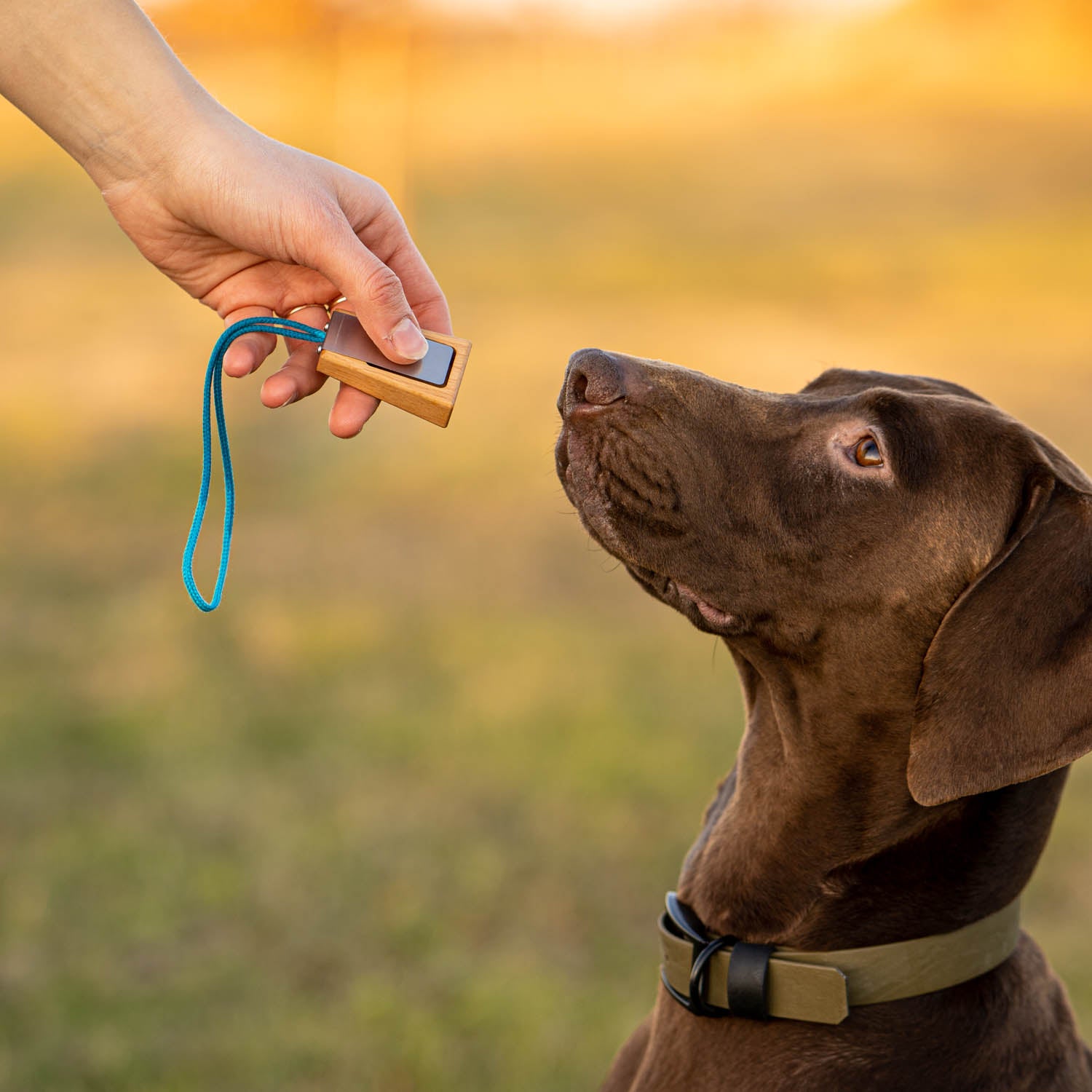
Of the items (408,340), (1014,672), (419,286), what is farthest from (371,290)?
(1014,672)

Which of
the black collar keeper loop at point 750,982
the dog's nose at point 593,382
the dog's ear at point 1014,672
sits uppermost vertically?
the dog's nose at point 593,382

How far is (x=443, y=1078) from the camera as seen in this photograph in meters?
4.37

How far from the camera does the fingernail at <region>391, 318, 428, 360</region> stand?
286 cm

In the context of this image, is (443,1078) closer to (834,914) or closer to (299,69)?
(834,914)

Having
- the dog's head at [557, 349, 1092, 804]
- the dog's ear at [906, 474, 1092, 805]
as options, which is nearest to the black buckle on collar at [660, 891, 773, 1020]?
the dog's ear at [906, 474, 1092, 805]

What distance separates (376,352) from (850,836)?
145cm

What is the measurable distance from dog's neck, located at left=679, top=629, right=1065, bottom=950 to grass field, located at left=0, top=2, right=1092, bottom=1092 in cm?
191

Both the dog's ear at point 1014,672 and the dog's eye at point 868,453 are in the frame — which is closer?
the dog's ear at point 1014,672

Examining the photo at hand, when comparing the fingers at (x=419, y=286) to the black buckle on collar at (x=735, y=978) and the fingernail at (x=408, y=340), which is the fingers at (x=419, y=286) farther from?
the black buckle on collar at (x=735, y=978)

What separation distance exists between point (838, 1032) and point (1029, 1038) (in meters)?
0.41

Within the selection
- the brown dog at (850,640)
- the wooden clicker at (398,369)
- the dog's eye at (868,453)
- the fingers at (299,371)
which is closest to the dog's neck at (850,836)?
the brown dog at (850,640)

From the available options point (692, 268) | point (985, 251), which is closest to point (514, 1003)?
point (692, 268)

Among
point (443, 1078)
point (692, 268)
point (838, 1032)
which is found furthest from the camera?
point (692, 268)

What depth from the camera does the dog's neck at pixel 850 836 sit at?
274cm
